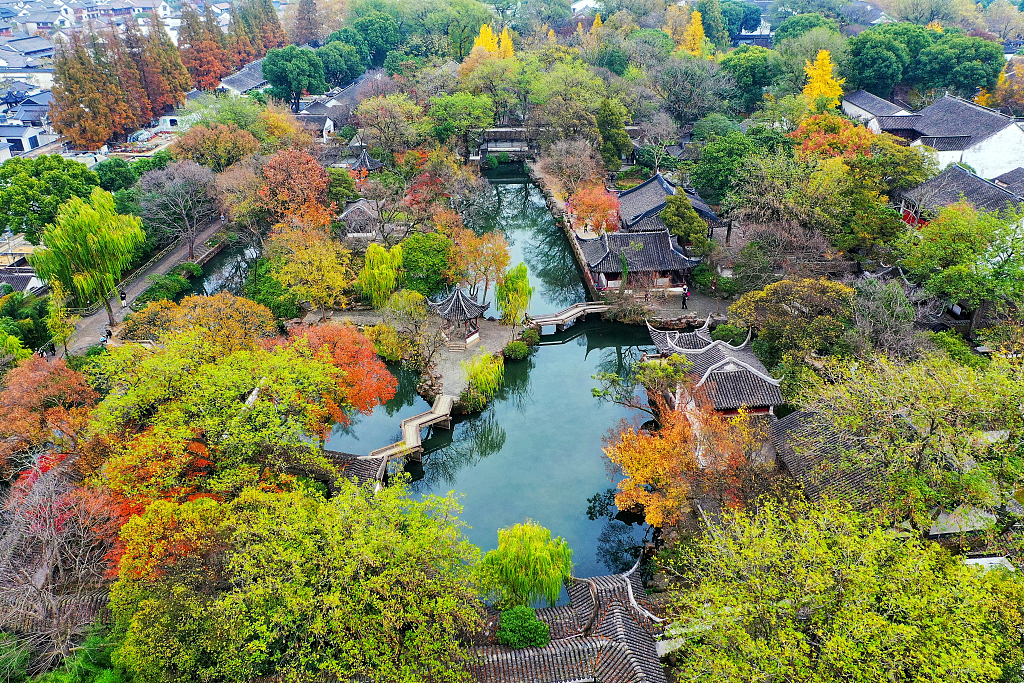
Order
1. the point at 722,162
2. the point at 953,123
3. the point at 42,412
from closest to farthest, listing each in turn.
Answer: the point at 42,412 < the point at 722,162 < the point at 953,123

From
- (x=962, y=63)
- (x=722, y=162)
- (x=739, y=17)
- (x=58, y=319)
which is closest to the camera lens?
(x=58, y=319)

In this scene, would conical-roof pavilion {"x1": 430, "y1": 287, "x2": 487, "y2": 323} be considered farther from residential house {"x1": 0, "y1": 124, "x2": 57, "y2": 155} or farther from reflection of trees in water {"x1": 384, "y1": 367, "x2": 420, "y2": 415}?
residential house {"x1": 0, "y1": 124, "x2": 57, "y2": 155}

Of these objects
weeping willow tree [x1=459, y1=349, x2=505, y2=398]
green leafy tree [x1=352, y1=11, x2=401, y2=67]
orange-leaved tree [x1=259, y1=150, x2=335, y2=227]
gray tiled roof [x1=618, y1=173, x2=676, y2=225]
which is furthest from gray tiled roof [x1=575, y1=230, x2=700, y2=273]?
green leafy tree [x1=352, y1=11, x2=401, y2=67]

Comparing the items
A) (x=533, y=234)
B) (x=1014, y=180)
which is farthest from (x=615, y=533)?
(x=1014, y=180)

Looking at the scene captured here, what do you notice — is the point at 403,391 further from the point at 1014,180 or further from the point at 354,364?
the point at 1014,180

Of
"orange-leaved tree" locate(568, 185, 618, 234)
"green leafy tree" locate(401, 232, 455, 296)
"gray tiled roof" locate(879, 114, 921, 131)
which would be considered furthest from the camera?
"gray tiled roof" locate(879, 114, 921, 131)

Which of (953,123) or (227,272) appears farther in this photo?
(953,123)
